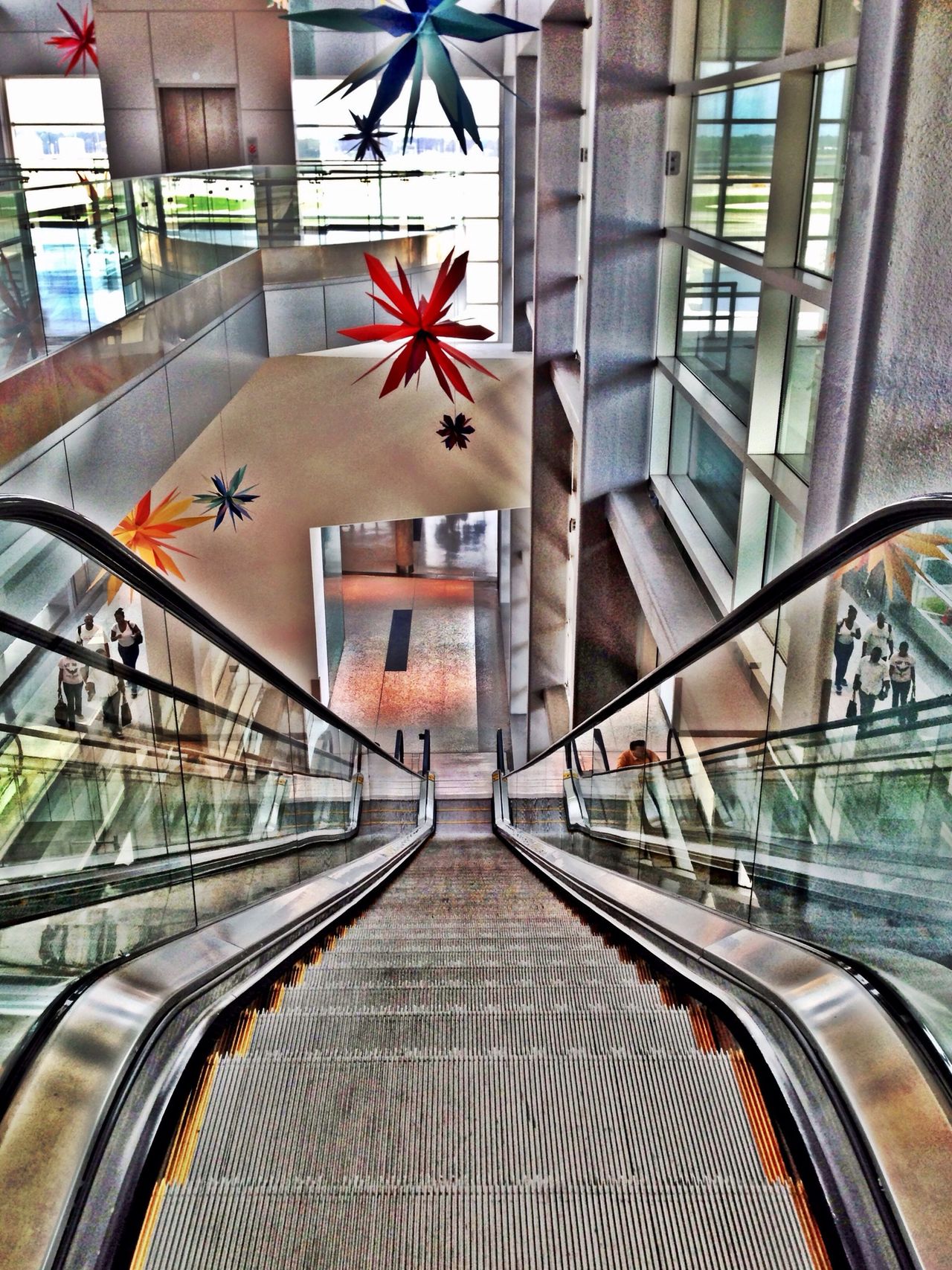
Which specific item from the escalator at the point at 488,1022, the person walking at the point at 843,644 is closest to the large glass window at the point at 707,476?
the escalator at the point at 488,1022

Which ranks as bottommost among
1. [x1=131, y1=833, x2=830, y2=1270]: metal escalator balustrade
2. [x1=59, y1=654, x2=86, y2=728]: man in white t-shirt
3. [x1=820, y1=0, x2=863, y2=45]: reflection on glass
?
[x1=131, y1=833, x2=830, y2=1270]: metal escalator balustrade

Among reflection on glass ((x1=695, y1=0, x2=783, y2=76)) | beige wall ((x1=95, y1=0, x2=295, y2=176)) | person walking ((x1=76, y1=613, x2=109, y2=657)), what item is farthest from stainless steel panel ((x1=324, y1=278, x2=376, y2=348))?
person walking ((x1=76, y1=613, x2=109, y2=657))

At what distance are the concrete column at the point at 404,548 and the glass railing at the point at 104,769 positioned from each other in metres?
16.9

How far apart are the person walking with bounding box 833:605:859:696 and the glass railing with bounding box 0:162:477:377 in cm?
479

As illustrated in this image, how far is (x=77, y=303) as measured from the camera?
6.91 metres

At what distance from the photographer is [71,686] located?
94.7 inches

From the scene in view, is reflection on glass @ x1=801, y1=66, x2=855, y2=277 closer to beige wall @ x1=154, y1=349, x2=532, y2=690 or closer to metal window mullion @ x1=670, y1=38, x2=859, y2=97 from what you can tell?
metal window mullion @ x1=670, y1=38, x2=859, y2=97

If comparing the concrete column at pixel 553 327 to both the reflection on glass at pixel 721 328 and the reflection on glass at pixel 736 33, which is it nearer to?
the reflection on glass at pixel 736 33

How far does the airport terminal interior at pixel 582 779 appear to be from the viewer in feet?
5.40

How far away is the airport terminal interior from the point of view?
1646 millimetres

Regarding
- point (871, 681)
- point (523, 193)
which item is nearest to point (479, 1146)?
point (871, 681)

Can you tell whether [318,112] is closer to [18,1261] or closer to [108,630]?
[108,630]

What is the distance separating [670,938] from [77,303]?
577cm

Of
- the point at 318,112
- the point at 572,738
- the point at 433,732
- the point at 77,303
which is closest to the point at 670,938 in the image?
the point at 572,738
